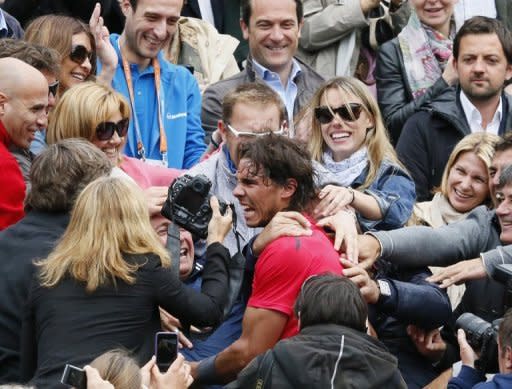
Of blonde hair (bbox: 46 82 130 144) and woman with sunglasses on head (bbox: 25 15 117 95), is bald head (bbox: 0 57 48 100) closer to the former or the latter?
blonde hair (bbox: 46 82 130 144)

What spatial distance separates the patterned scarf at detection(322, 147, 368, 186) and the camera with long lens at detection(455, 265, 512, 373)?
47.2 inches

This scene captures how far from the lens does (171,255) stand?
21.8 ft

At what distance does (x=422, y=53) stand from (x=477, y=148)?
2.19m

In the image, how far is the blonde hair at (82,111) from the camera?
740 centimetres

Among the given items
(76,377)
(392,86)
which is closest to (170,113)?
(392,86)

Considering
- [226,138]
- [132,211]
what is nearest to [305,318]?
[132,211]

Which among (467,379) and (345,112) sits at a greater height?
(345,112)

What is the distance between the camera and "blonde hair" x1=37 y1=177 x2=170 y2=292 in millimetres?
5980

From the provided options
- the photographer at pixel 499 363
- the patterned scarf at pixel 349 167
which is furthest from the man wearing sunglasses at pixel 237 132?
the photographer at pixel 499 363

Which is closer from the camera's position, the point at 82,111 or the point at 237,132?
the point at 82,111

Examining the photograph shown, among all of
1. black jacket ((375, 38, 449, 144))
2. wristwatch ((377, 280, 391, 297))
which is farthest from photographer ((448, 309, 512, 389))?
black jacket ((375, 38, 449, 144))

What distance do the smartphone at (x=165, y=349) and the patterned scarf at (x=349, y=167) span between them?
2.03m

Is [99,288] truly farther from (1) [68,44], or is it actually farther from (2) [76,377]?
(1) [68,44]

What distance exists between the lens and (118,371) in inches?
210
